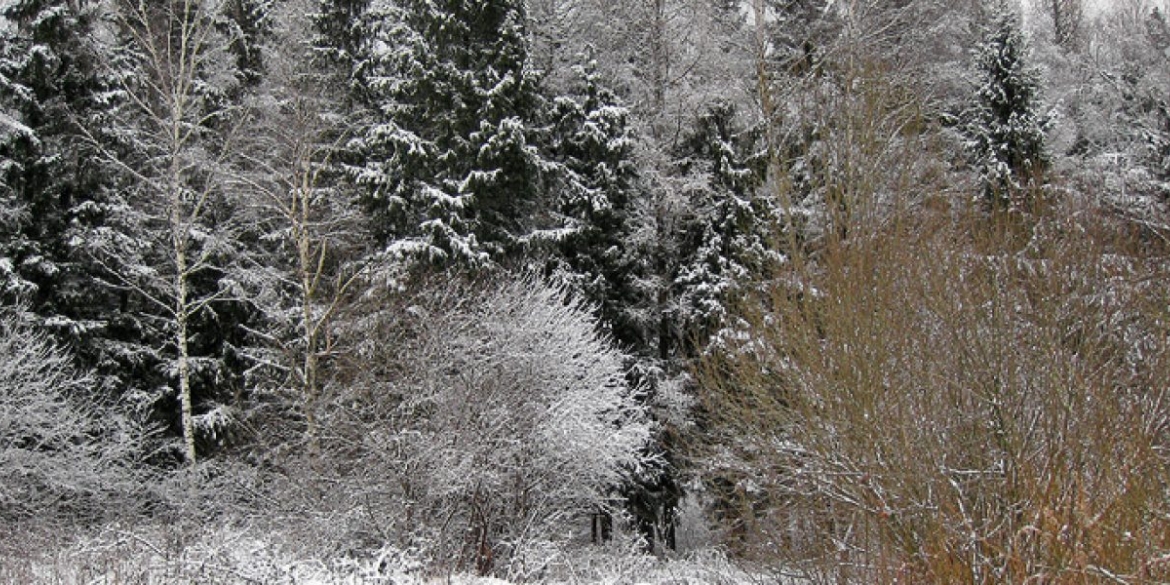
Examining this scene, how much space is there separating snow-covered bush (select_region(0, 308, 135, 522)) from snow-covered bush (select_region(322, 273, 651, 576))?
17.5 feet

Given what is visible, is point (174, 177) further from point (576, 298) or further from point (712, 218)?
point (712, 218)

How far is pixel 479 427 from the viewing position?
12.4 metres

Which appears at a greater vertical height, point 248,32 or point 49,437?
point 248,32

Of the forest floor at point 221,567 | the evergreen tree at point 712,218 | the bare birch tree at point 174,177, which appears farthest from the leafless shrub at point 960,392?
the bare birch tree at point 174,177

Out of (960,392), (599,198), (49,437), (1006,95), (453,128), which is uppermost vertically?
(1006,95)

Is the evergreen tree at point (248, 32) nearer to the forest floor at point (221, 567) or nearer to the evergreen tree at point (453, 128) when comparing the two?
the evergreen tree at point (453, 128)

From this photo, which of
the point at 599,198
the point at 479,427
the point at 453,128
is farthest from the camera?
the point at 599,198

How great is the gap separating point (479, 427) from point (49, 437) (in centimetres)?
769

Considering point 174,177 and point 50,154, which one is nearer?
point 174,177

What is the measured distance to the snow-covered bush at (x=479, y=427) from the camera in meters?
11.6

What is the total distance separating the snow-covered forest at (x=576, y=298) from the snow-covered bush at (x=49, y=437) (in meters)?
0.09

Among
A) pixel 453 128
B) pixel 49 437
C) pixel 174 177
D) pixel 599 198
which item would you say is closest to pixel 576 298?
pixel 599 198

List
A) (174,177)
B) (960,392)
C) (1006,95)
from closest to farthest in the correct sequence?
1. (960,392)
2. (174,177)
3. (1006,95)

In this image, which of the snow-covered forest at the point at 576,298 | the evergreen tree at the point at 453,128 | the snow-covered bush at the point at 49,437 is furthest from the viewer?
the evergreen tree at the point at 453,128
